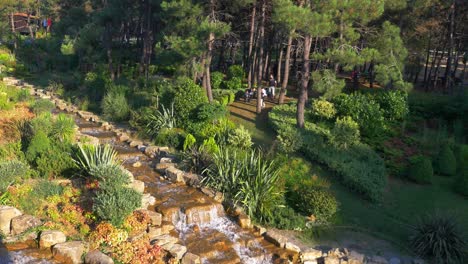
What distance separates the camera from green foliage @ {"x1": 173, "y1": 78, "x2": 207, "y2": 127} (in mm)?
17484

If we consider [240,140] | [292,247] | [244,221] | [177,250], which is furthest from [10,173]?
[240,140]

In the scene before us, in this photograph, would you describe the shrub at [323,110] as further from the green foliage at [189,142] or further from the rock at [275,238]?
the rock at [275,238]

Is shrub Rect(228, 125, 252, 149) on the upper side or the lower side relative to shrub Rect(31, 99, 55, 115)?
lower

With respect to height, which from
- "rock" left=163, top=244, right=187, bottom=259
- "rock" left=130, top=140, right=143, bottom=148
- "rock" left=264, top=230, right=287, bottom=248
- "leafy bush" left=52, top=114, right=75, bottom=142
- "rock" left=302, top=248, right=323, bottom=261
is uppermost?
"leafy bush" left=52, top=114, right=75, bottom=142

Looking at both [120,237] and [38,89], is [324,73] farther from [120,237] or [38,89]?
[38,89]

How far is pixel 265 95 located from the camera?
924 inches

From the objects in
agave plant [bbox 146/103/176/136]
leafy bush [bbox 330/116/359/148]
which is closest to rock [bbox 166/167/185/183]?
agave plant [bbox 146/103/176/136]

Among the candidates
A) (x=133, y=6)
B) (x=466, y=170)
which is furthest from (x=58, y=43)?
(x=466, y=170)

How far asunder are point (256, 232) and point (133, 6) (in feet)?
74.0

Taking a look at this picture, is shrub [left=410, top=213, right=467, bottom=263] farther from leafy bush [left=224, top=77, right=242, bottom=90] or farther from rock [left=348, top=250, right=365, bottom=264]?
leafy bush [left=224, top=77, right=242, bottom=90]

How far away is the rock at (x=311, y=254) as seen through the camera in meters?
10.2

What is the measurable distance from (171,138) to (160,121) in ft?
4.02

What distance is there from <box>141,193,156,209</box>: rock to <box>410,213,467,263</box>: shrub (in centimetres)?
709

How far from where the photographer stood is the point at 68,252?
Result: 28.2 feet
